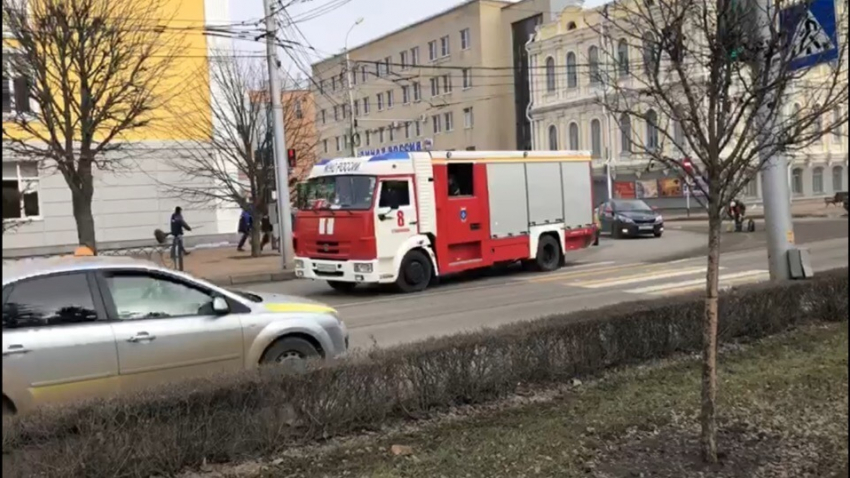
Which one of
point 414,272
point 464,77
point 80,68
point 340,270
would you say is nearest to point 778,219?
point 414,272

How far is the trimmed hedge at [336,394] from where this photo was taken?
436 centimetres

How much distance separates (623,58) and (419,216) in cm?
930

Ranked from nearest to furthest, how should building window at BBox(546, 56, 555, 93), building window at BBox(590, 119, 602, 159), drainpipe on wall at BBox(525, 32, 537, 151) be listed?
building window at BBox(590, 119, 602, 159) < building window at BBox(546, 56, 555, 93) < drainpipe on wall at BBox(525, 32, 537, 151)

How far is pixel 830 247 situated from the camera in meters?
19.5

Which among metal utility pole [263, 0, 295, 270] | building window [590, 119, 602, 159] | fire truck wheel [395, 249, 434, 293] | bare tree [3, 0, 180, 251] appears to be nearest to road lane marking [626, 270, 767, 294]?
fire truck wheel [395, 249, 434, 293]

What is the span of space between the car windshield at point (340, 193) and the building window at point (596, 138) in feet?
148

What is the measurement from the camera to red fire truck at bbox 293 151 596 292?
14.8 metres

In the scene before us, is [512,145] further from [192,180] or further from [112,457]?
[112,457]

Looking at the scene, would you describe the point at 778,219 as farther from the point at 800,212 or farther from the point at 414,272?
the point at 800,212

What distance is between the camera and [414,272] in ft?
50.4

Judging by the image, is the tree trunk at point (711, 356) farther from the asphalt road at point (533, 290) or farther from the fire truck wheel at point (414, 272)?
the fire truck wheel at point (414, 272)

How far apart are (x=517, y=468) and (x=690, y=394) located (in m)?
2.01

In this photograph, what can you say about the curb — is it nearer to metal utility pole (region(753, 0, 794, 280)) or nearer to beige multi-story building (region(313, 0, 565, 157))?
metal utility pole (region(753, 0, 794, 280))

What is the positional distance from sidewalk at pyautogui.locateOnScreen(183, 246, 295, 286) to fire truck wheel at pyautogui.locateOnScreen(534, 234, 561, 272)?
20.8 feet
